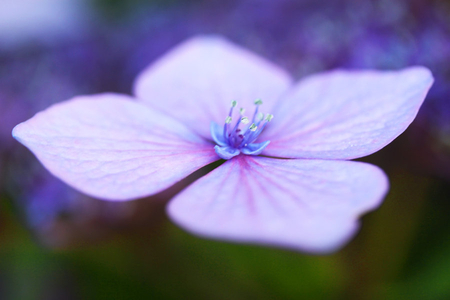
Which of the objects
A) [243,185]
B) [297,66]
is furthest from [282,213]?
[297,66]

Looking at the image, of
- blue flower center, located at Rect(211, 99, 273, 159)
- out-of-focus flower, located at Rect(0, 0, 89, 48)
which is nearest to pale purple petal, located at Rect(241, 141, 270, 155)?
blue flower center, located at Rect(211, 99, 273, 159)

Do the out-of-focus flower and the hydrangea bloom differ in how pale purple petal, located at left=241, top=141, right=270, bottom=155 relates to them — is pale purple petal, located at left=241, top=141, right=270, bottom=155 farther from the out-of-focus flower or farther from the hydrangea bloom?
the out-of-focus flower

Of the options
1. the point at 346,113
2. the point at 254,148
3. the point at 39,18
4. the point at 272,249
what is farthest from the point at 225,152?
the point at 39,18

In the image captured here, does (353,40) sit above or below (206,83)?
above

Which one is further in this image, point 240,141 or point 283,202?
point 240,141

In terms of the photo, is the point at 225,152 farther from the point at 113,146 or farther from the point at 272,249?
the point at 272,249

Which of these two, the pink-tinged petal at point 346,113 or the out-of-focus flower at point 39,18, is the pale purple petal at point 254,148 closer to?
the pink-tinged petal at point 346,113

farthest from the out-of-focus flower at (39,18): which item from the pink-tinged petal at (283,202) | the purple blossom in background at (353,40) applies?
the pink-tinged petal at (283,202)
